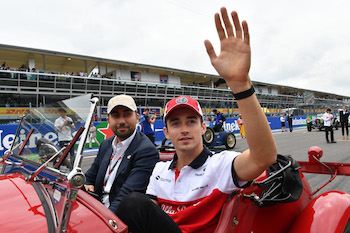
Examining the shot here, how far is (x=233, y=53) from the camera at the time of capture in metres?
1.16

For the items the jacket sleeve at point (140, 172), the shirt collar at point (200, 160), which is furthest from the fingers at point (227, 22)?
the jacket sleeve at point (140, 172)

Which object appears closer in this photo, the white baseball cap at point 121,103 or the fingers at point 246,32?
the fingers at point 246,32

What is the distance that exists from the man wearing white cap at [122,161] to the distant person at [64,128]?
72 centimetres

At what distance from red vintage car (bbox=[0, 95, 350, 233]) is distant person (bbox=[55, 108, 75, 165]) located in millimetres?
46

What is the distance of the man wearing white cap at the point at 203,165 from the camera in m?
1.10

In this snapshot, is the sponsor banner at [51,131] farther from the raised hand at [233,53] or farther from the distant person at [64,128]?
the raised hand at [233,53]

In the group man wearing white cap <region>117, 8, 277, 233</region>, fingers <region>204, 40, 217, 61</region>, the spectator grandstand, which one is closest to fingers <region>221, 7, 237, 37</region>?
man wearing white cap <region>117, 8, 277, 233</region>

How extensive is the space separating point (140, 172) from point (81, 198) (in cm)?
88

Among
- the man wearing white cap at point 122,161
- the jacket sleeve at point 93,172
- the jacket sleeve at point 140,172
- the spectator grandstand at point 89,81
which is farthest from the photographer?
the spectator grandstand at point 89,81

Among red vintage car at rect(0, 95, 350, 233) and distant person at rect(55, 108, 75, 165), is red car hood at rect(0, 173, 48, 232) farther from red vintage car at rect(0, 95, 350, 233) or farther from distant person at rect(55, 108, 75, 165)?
distant person at rect(55, 108, 75, 165)

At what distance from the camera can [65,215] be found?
1.03 m

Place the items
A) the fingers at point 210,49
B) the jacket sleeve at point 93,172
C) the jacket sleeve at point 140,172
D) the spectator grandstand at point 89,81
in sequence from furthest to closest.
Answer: the spectator grandstand at point 89,81 < the jacket sleeve at point 93,172 < the jacket sleeve at point 140,172 < the fingers at point 210,49

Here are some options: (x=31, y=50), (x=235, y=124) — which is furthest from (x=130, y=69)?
(x=235, y=124)

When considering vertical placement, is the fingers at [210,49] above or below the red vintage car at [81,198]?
above
